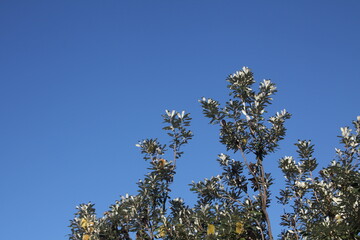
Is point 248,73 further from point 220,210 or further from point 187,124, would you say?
point 220,210

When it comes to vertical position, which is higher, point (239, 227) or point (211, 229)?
point (239, 227)

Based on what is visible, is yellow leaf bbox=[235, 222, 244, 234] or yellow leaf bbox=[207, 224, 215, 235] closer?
yellow leaf bbox=[207, 224, 215, 235]

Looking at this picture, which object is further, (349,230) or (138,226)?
(138,226)

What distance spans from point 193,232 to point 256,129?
108 inches

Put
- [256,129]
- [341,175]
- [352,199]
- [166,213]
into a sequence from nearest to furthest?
[352,199]
[341,175]
[166,213]
[256,129]

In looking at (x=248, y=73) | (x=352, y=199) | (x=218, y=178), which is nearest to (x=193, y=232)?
(x=218, y=178)

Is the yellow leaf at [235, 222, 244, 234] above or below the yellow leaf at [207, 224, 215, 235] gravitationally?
above

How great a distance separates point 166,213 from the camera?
899cm

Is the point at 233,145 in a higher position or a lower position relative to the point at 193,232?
higher

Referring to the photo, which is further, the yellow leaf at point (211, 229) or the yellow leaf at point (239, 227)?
the yellow leaf at point (239, 227)

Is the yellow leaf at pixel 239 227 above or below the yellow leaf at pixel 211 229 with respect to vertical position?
above

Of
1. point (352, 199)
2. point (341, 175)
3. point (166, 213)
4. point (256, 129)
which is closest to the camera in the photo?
point (352, 199)

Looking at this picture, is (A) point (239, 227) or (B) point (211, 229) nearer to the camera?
(B) point (211, 229)

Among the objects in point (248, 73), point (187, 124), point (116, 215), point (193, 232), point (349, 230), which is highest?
point (248, 73)
